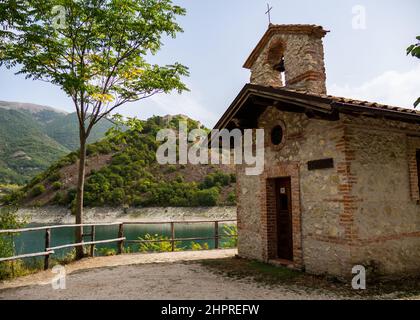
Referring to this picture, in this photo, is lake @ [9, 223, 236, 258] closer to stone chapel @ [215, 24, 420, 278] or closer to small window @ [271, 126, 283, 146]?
stone chapel @ [215, 24, 420, 278]

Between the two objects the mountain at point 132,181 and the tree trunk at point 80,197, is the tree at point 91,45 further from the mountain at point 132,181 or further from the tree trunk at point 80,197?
the mountain at point 132,181

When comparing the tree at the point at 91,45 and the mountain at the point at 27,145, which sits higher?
the mountain at the point at 27,145

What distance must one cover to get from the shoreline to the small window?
86.1 ft

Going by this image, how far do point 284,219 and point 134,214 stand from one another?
1176 inches

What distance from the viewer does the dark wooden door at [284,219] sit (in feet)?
24.9

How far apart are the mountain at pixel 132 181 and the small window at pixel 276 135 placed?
26.3 metres

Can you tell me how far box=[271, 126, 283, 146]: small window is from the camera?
304 inches

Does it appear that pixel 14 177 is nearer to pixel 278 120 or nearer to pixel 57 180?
pixel 57 180

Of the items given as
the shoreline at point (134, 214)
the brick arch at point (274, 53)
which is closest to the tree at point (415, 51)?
the brick arch at point (274, 53)

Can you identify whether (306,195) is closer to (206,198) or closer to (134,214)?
(206,198)

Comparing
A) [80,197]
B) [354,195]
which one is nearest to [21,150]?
[80,197]

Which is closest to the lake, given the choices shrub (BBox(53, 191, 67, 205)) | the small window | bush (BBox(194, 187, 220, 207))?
bush (BBox(194, 187, 220, 207))

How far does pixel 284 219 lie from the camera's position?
772cm
